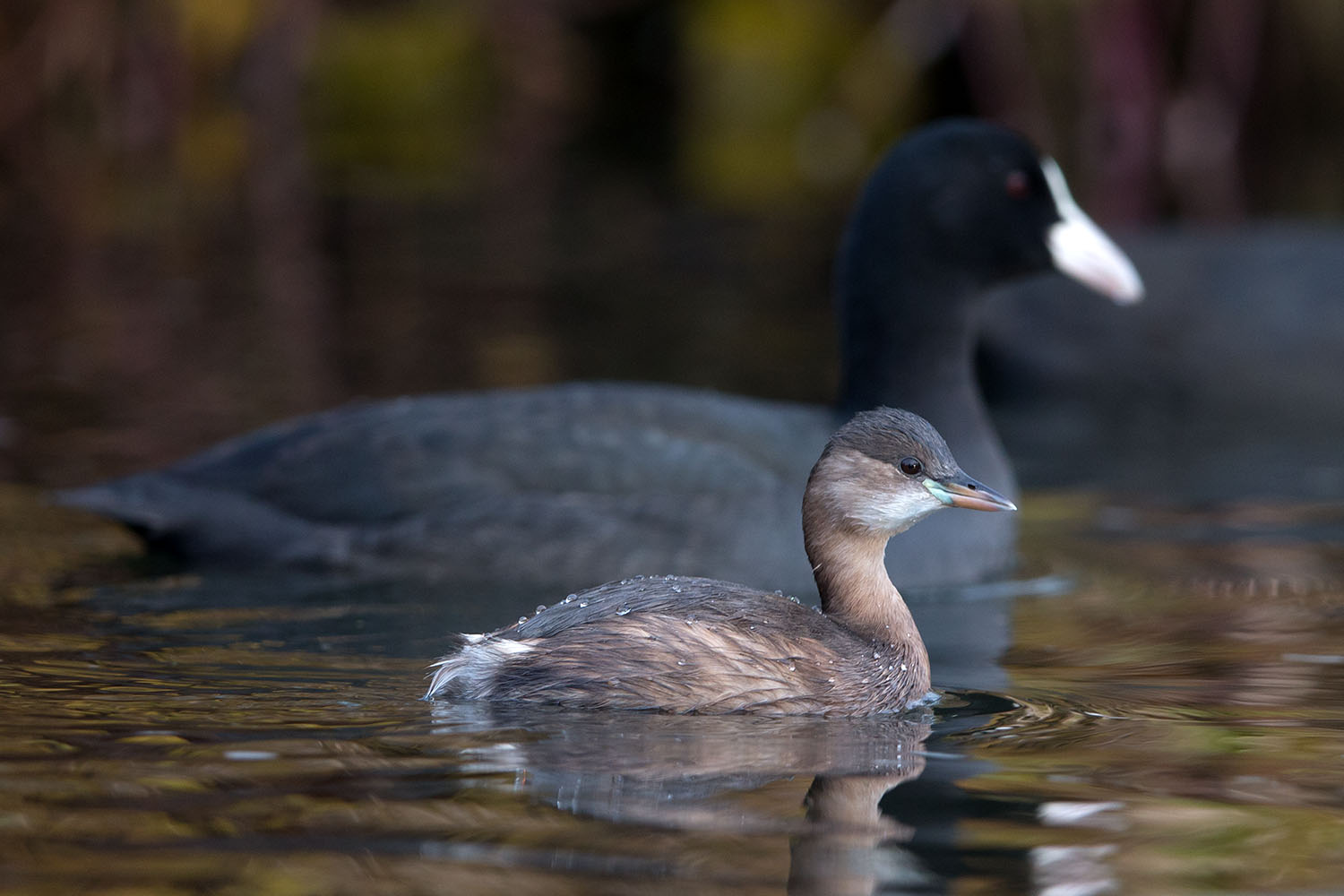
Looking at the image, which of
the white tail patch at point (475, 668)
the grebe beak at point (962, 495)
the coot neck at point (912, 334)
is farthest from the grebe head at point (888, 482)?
the coot neck at point (912, 334)

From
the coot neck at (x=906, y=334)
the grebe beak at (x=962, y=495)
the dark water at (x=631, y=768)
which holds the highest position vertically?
the coot neck at (x=906, y=334)

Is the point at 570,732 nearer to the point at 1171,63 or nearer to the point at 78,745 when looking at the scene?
the point at 78,745

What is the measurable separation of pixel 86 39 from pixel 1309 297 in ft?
26.2

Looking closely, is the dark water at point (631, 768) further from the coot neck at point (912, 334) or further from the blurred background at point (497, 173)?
the blurred background at point (497, 173)

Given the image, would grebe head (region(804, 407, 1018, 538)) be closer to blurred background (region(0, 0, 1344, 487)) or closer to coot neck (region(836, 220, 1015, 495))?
coot neck (region(836, 220, 1015, 495))

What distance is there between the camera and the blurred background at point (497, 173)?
9930 millimetres

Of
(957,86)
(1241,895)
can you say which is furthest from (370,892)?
(957,86)

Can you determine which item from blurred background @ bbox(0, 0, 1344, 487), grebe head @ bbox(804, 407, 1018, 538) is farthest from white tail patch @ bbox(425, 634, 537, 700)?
blurred background @ bbox(0, 0, 1344, 487)

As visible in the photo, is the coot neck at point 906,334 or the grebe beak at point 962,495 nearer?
the grebe beak at point 962,495

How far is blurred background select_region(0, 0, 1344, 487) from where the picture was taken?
993cm

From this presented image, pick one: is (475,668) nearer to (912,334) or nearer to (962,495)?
(962,495)

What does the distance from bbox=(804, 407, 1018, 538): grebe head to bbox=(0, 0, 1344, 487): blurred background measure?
3.55 m

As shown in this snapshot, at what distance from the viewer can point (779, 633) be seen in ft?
15.2

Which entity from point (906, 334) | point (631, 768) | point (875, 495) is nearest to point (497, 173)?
point (906, 334)
